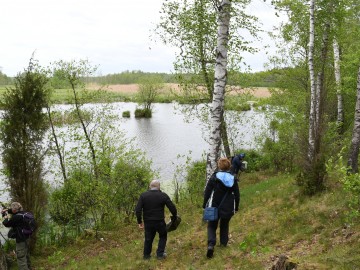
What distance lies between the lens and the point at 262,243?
8562mm

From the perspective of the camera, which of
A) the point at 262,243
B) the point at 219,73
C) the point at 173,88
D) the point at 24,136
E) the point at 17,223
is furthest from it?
the point at 173,88

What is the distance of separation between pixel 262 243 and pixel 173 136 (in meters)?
37.7

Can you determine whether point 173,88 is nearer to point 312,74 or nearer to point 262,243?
point 312,74

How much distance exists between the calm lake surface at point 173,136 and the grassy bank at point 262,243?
9793 mm

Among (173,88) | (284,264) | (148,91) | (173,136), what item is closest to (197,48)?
(173,88)

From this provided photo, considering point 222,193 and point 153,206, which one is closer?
point 222,193

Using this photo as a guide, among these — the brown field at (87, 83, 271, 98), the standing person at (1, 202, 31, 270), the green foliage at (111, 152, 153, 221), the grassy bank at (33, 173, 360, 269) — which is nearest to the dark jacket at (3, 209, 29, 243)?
the standing person at (1, 202, 31, 270)

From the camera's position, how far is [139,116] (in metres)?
65.9

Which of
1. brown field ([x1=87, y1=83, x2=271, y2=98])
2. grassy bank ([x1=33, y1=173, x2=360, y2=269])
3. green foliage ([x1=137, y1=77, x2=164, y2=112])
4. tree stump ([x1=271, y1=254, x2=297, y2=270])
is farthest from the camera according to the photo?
green foliage ([x1=137, y1=77, x2=164, y2=112])

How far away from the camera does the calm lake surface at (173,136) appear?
25.9m

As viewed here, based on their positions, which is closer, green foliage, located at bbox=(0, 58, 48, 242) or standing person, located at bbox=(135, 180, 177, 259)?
standing person, located at bbox=(135, 180, 177, 259)

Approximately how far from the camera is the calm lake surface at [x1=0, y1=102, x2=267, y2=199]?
25.9 m

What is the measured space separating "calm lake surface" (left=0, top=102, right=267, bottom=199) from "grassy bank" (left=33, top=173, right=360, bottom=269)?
9.79 m

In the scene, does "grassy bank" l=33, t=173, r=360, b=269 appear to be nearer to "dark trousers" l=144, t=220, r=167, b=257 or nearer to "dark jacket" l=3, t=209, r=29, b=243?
"dark trousers" l=144, t=220, r=167, b=257
